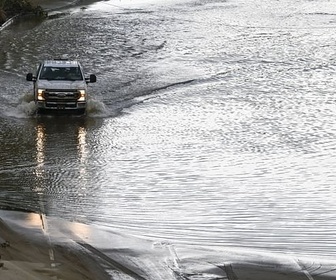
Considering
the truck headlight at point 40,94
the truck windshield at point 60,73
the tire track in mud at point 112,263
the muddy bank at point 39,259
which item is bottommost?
the truck headlight at point 40,94

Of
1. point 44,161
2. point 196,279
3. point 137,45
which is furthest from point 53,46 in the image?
point 196,279

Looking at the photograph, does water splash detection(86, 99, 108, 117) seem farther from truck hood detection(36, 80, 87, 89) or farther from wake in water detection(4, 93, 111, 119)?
truck hood detection(36, 80, 87, 89)

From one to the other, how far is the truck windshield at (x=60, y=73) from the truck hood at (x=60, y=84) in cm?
35

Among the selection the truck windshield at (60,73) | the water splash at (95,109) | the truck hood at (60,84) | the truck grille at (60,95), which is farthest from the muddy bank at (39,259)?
the water splash at (95,109)

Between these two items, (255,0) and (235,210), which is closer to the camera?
(235,210)

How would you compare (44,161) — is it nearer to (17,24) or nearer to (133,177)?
(133,177)

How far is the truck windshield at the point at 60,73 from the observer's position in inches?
1095

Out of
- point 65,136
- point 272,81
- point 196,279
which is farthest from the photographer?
point 272,81

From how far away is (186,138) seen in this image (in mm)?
24875

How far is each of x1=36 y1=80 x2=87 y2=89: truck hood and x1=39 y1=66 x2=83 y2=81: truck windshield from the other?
1.14 feet

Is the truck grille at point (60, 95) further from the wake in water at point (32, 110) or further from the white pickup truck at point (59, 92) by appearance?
the wake in water at point (32, 110)

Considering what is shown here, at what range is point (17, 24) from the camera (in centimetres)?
5428

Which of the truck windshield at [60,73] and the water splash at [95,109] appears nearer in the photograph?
the truck windshield at [60,73]

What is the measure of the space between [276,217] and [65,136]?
30.6ft
